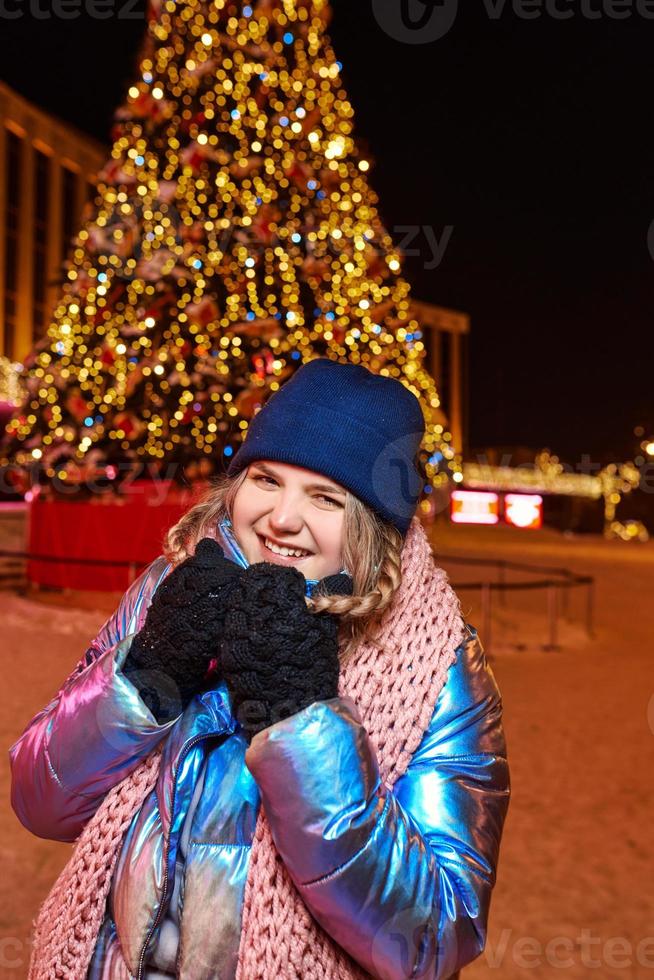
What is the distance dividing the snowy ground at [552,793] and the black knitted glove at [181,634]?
2.65 feet

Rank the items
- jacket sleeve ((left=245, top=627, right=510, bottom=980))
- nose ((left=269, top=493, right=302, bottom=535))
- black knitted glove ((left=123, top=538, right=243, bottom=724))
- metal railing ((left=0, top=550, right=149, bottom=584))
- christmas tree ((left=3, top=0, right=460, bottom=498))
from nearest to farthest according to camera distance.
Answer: jacket sleeve ((left=245, top=627, right=510, bottom=980)) → black knitted glove ((left=123, top=538, right=243, bottom=724)) → nose ((left=269, top=493, right=302, bottom=535)) → metal railing ((left=0, top=550, right=149, bottom=584)) → christmas tree ((left=3, top=0, right=460, bottom=498))

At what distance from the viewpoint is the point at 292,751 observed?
3.50 feet

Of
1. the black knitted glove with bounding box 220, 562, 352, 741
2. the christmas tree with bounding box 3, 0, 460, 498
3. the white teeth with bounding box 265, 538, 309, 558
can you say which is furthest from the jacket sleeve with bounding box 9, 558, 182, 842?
the christmas tree with bounding box 3, 0, 460, 498

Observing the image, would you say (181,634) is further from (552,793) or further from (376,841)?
(552,793)

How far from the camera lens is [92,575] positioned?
9.73 m

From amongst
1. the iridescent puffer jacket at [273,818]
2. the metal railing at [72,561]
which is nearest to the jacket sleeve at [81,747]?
the iridescent puffer jacket at [273,818]

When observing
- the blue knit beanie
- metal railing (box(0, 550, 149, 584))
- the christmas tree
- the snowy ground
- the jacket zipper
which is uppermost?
the christmas tree

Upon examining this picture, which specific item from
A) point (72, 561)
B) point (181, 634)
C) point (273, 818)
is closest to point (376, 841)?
point (273, 818)

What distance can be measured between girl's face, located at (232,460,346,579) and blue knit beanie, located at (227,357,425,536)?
0.03 metres

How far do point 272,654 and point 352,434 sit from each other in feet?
1.53

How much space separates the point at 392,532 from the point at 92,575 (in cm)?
893

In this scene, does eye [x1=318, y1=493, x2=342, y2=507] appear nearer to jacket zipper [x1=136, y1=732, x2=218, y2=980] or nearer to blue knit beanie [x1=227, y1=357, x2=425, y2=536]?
blue knit beanie [x1=227, y1=357, x2=425, y2=536]

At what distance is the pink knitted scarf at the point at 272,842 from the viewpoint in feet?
3.83

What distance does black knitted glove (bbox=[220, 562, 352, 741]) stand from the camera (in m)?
1.10
